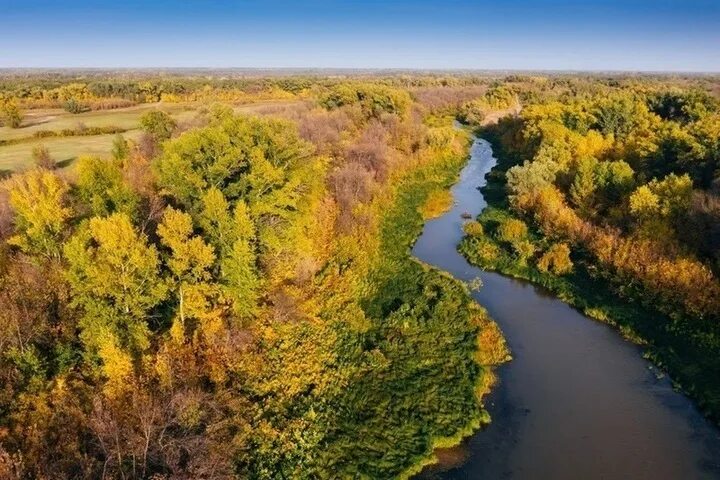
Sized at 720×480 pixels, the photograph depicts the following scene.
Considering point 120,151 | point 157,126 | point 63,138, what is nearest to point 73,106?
point 63,138

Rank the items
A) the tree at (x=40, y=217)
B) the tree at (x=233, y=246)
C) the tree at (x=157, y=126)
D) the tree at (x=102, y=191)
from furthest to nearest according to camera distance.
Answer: the tree at (x=157, y=126)
the tree at (x=102, y=191)
the tree at (x=233, y=246)
the tree at (x=40, y=217)

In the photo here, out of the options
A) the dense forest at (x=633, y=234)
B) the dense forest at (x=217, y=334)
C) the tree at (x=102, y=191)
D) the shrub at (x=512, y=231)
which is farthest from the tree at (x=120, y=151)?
the shrub at (x=512, y=231)

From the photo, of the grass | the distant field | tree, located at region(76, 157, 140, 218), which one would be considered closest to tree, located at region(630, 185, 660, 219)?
tree, located at region(76, 157, 140, 218)

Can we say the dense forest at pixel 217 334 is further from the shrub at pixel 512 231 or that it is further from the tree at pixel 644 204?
the tree at pixel 644 204

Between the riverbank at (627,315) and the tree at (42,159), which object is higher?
the tree at (42,159)

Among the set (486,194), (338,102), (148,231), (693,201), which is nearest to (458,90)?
(338,102)

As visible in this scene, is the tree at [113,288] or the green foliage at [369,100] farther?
the green foliage at [369,100]

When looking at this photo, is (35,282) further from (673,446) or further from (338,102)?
(338,102)

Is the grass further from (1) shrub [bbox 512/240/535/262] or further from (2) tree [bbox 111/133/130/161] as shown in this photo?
(1) shrub [bbox 512/240/535/262]

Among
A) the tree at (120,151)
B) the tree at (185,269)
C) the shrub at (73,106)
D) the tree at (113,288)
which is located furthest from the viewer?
the shrub at (73,106)
